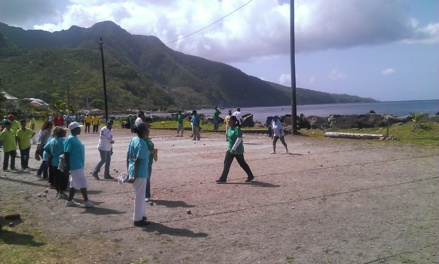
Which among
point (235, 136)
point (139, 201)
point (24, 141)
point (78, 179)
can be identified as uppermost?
point (235, 136)

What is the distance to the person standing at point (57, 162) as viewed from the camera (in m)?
8.97

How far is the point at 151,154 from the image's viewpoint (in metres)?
8.23

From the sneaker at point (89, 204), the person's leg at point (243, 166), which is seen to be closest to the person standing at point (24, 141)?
the sneaker at point (89, 204)

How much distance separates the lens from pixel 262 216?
7.24 metres

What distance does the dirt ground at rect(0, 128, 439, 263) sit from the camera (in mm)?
5477

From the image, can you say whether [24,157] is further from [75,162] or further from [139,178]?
[139,178]

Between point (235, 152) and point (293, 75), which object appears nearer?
point (235, 152)

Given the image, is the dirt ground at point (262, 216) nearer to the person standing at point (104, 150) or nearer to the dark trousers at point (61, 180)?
the dark trousers at point (61, 180)

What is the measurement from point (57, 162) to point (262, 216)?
4.82m

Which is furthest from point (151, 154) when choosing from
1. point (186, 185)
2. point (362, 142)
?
point (362, 142)

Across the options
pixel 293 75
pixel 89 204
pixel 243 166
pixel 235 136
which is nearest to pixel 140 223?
pixel 89 204

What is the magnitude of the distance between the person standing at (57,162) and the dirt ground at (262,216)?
28 cm

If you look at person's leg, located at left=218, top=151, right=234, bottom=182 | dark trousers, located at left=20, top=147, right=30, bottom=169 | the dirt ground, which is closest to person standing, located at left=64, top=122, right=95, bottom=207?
the dirt ground

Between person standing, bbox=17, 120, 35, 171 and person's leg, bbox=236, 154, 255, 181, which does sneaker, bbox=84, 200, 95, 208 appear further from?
person standing, bbox=17, 120, 35, 171
